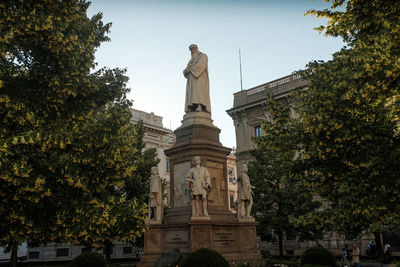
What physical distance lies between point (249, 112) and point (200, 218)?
95.4 ft

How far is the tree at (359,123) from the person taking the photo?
9.05 m

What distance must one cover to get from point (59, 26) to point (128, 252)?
30.2 meters

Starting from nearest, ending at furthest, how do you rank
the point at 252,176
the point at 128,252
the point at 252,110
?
1. the point at 252,176
2. the point at 128,252
3. the point at 252,110

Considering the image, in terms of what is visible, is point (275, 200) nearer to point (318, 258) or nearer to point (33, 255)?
point (318, 258)

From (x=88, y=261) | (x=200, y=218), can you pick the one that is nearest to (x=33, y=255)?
(x=88, y=261)

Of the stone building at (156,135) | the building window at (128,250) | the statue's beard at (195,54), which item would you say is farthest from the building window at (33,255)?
the statue's beard at (195,54)

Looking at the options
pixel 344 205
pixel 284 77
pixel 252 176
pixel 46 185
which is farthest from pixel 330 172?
pixel 284 77

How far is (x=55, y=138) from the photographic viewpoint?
9734 millimetres

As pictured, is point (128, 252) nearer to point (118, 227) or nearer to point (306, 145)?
point (118, 227)

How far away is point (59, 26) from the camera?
11.7m

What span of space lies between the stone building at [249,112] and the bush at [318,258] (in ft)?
74.5

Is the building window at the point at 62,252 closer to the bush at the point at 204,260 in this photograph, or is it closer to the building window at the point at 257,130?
the building window at the point at 257,130

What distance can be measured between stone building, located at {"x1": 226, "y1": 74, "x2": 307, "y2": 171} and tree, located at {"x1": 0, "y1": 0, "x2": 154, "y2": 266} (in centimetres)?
2763

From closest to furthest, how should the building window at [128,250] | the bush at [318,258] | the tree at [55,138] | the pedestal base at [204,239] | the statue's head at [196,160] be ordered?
the tree at [55,138] < the pedestal base at [204,239] < the statue's head at [196,160] < the bush at [318,258] < the building window at [128,250]
